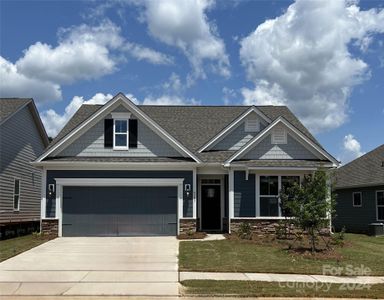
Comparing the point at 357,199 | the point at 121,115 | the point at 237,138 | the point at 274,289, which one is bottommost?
the point at 274,289

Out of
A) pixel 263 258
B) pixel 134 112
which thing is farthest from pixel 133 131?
pixel 263 258

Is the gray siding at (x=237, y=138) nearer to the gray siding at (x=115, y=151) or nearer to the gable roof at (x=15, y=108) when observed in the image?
the gray siding at (x=115, y=151)

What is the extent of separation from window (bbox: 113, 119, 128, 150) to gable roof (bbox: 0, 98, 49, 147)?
19.1 ft

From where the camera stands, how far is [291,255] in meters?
15.3

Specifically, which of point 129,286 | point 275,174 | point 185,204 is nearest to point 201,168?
point 185,204

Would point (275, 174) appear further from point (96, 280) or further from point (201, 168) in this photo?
point (96, 280)

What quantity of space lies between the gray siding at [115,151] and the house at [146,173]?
0.14ft

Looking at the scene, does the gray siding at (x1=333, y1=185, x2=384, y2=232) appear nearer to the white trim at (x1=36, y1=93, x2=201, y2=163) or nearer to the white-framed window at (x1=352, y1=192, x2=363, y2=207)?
the white-framed window at (x1=352, y1=192, x2=363, y2=207)

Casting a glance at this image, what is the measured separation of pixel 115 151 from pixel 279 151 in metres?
7.23

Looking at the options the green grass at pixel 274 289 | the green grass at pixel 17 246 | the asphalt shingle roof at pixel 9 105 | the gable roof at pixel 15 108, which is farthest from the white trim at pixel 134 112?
the green grass at pixel 274 289

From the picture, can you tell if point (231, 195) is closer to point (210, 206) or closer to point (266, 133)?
point (210, 206)

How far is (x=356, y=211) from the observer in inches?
1147

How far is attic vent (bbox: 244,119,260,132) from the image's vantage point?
76.5 feet

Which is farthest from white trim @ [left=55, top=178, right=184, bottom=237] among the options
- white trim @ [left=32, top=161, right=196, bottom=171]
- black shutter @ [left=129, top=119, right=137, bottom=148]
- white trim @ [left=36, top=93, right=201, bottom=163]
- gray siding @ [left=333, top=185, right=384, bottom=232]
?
gray siding @ [left=333, top=185, right=384, bottom=232]
